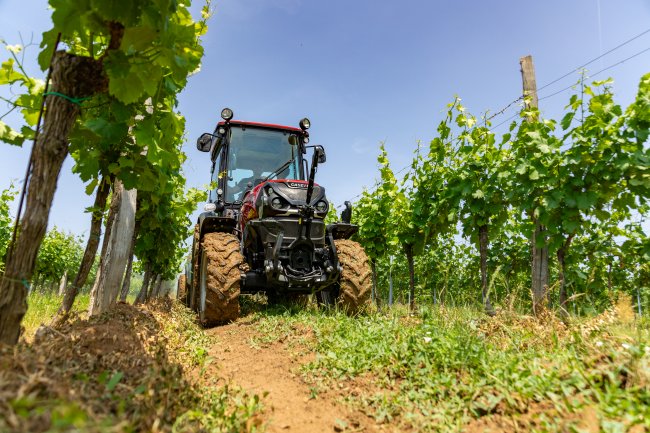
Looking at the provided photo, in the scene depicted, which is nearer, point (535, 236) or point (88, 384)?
point (88, 384)

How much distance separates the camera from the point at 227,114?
5863 mm

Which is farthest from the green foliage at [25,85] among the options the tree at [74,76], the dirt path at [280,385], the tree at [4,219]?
the tree at [4,219]

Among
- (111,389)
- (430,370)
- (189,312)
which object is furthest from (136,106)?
(189,312)

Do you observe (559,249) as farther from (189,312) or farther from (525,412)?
(189,312)

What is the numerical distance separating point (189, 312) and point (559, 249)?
5486 millimetres

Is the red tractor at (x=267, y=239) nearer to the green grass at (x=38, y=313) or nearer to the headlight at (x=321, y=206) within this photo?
the headlight at (x=321, y=206)

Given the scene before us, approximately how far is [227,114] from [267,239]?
204 cm

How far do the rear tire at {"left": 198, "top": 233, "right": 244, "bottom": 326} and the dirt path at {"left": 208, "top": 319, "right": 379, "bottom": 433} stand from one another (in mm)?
304

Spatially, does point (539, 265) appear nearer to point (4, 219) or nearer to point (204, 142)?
point (204, 142)

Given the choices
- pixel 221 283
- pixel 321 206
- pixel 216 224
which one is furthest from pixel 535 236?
pixel 216 224

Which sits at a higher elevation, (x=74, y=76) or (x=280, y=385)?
(x=74, y=76)

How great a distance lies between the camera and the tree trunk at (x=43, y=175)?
1981 millimetres

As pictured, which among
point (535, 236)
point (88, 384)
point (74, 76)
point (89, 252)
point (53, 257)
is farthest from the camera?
point (53, 257)

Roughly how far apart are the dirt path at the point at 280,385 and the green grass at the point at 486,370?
141 mm
